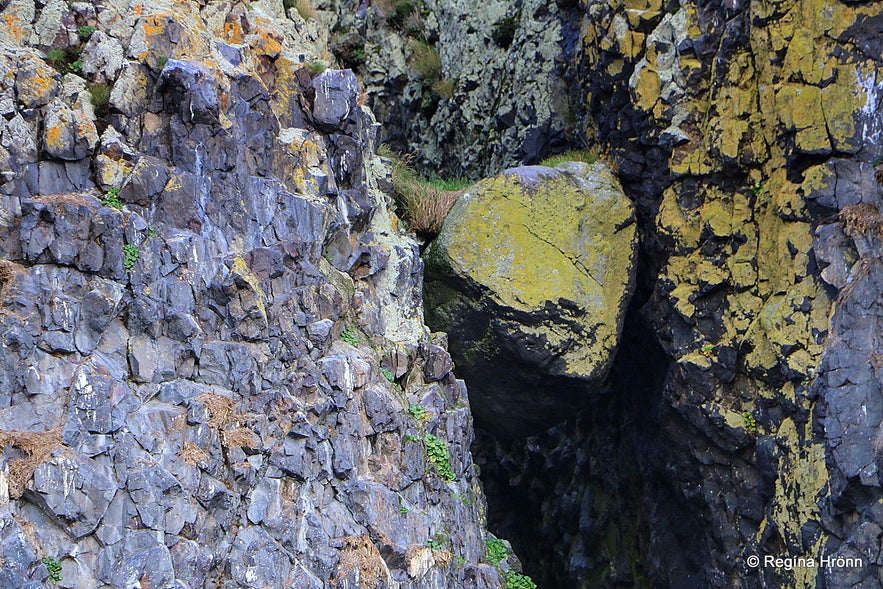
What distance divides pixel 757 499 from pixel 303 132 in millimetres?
7447

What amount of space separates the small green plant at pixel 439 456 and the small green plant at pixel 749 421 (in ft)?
12.7

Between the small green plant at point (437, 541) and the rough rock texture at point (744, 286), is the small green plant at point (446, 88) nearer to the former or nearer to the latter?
the rough rock texture at point (744, 286)

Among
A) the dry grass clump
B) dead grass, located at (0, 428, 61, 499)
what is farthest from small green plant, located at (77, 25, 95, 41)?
dead grass, located at (0, 428, 61, 499)

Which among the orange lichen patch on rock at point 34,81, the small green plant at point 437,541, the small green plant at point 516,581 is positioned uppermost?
the orange lichen patch on rock at point 34,81

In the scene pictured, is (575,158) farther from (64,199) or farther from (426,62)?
(64,199)

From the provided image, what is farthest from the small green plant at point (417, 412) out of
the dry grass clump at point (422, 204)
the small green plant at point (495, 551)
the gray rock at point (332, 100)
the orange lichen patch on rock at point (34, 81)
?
the orange lichen patch on rock at point (34, 81)

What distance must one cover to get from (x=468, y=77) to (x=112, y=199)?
8.43 meters

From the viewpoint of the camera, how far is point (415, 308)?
11.6 metres

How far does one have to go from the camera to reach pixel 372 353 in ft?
34.2

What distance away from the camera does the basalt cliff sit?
857 centimetres

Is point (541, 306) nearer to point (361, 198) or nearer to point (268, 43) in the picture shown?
point (361, 198)

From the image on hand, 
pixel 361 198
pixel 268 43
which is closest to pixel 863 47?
pixel 361 198

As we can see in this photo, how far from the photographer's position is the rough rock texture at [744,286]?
33.2 feet

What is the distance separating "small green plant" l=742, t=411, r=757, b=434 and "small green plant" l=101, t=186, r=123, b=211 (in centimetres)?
803
